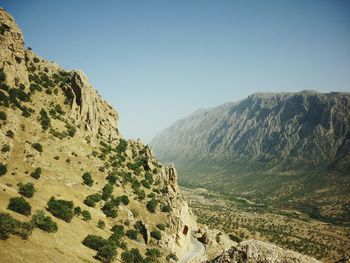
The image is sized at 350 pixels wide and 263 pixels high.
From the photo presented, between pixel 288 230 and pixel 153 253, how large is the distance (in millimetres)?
103405

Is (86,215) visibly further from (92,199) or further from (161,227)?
(161,227)

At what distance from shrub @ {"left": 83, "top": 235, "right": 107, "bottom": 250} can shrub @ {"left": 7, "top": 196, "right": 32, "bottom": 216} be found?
9704 millimetres

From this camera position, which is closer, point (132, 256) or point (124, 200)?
point (132, 256)

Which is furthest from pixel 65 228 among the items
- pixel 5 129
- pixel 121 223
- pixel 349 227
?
pixel 349 227

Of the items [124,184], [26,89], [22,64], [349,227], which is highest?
[22,64]

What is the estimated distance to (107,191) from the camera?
63500 mm

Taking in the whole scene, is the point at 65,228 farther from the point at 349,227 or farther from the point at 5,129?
the point at 349,227

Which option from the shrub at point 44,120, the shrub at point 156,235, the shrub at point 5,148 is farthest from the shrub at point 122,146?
the shrub at point 5,148

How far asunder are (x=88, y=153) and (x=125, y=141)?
21.3m

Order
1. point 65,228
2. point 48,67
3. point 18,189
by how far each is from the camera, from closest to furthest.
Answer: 1. point 65,228
2. point 18,189
3. point 48,67

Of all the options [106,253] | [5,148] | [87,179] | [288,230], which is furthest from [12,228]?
[288,230]

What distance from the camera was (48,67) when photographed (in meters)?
90.0

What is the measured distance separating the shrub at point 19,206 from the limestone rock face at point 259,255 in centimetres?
3257

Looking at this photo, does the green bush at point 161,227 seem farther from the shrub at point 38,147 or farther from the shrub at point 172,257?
the shrub at point 38,147
